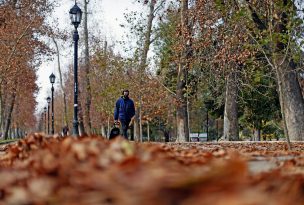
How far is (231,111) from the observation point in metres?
27.3

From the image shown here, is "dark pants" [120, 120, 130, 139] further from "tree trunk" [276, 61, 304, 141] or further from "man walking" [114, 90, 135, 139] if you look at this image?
"tree trunk" [276, 61, 304, 141]

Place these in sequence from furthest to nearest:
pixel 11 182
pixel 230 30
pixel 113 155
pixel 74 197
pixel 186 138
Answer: pixel 186 138, pixel 230 30, pixel 113 155, pixel 11 182, pixel 74 197

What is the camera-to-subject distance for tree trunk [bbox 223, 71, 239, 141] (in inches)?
1049

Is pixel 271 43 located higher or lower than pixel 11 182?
higher

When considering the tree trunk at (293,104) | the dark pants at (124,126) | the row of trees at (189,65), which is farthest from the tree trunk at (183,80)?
the dark pants at (124,126)

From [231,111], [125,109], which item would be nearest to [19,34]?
[231,111]

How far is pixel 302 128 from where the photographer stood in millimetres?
18219

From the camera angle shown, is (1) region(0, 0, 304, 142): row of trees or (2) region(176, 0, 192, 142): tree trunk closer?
(1) region(0, 0, 304, 142): row of trees

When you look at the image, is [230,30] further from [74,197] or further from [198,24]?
[74,197]

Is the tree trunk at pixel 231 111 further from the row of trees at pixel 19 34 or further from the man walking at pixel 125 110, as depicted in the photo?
the row of trees at pixel 19 34

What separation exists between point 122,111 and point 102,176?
14.8 metres

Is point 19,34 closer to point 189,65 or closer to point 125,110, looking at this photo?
point 189,65

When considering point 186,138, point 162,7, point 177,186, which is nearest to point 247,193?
point 177,186

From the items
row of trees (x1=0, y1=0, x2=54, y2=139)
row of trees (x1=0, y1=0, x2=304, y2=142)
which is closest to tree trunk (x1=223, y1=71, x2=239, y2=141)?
row of trees (x1=0, y1=0, x2=304, y2=142)
